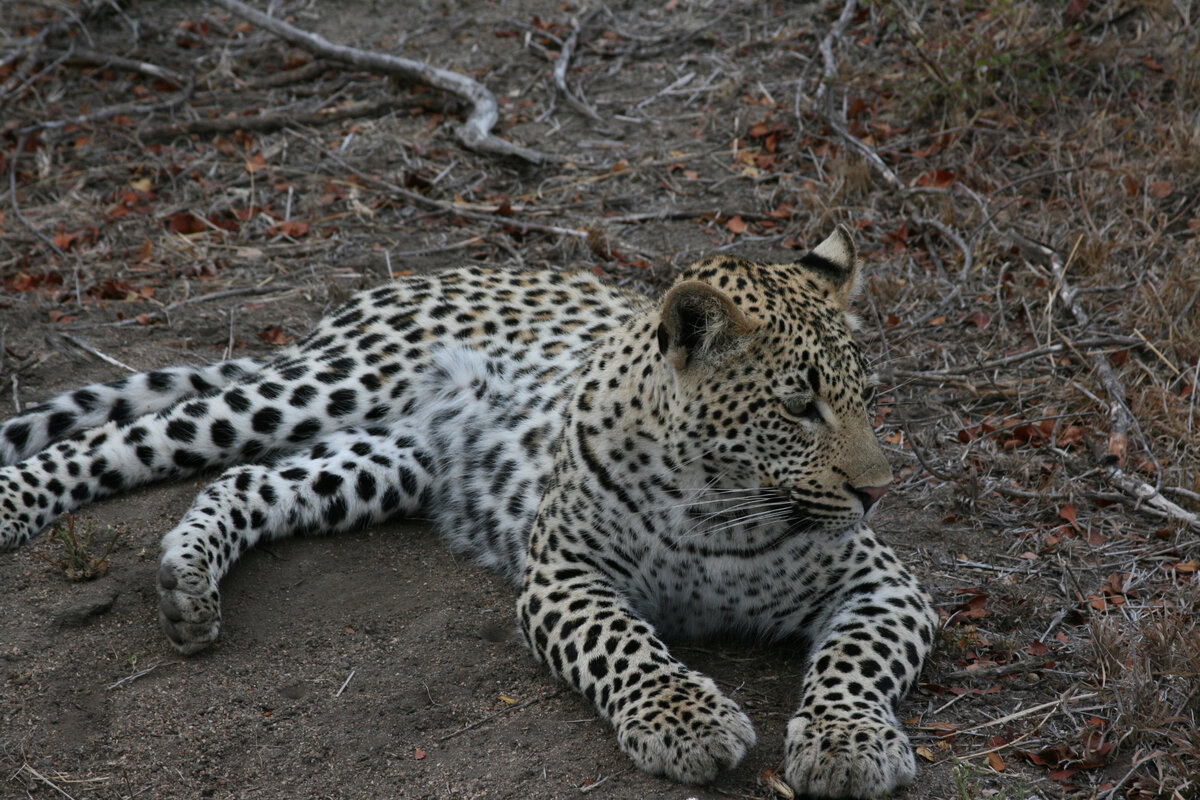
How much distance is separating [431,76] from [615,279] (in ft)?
12.0

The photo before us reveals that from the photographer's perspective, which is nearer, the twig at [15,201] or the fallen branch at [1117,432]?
the fallen branch at [1117,432]

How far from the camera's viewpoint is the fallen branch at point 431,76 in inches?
394

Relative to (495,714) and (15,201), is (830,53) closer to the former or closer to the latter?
(15,201)

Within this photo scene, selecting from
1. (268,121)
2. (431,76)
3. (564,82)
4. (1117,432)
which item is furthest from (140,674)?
(564,82)

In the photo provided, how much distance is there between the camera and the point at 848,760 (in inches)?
155

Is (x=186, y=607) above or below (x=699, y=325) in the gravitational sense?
below

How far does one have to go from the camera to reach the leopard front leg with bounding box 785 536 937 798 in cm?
397

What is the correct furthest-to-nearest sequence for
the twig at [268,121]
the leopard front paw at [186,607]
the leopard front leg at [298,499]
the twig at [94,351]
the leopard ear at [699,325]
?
the twig at [268,121] → the twig at [94,351] → the leopard front leg at [298,499] → the leopard front paw at [186,607] → the leopard ear at [699,325]

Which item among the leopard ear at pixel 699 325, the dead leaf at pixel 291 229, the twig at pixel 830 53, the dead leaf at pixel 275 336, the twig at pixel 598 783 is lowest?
the dead leaf at pixel 275 336

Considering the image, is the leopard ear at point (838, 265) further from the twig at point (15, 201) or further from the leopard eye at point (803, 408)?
the twig at point (15, 201)

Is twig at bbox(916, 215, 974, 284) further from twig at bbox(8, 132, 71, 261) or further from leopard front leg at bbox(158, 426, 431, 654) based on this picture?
twig at bbox(8, 132, 71, 261)

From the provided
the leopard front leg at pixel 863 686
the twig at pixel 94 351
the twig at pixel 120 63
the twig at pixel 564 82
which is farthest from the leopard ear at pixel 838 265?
the twig at pixel 120 63

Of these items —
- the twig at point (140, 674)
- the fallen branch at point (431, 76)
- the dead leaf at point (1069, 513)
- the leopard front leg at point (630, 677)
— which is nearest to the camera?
the leopard front leg at point (630, 677)

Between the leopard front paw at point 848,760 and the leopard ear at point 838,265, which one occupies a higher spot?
the leopard ear at point 838,265
